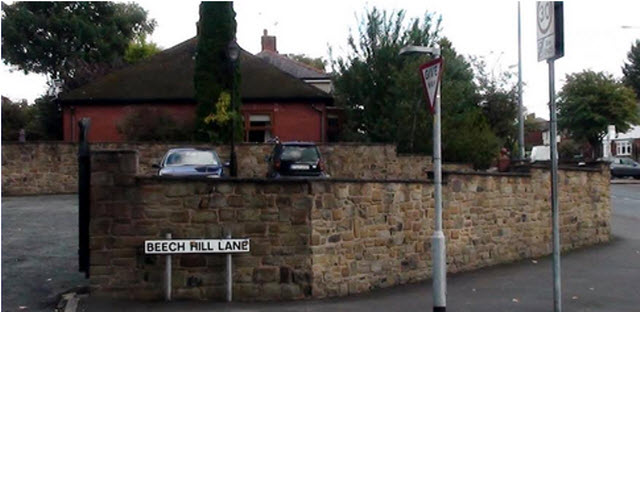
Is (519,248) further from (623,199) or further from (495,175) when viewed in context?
(623,199)

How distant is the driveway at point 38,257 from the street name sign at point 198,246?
1604mm

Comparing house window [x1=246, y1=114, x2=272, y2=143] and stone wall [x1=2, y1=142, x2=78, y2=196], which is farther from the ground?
house window [x1=246, y1=114, x2=272, y2=143]

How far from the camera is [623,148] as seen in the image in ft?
224

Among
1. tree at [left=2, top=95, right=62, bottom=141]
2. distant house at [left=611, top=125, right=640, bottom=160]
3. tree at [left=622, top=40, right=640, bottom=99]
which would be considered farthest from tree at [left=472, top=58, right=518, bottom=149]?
tree at [left=622, top=40, right=640, bottom=99]

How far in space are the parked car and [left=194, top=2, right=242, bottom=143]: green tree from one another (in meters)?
8.39

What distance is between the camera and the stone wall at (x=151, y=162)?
28547 mm

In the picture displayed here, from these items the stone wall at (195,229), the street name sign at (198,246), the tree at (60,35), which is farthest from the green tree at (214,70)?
the tree at (60,35)

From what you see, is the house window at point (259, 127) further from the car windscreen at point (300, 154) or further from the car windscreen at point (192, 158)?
the car windscreen at point (192, 158)

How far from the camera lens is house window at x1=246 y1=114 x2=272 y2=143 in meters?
35.2

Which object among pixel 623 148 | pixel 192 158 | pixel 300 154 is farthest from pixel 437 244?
pixel 623 148

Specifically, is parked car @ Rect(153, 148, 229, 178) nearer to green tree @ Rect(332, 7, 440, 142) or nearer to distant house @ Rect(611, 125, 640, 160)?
green tree @ Rect(332, 7, 440, 142)

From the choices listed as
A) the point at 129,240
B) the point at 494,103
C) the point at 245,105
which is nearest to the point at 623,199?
the point at 494,103

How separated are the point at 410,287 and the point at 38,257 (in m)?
6.86

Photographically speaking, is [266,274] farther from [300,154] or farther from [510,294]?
[300,154]
